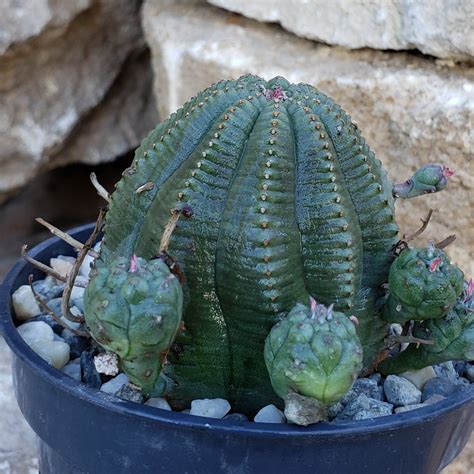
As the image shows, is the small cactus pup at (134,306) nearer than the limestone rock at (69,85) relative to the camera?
Yes

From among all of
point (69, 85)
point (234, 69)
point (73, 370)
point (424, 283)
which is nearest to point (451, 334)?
point (424, 283)

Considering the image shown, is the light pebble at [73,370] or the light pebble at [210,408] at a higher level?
the light pebble at [210,408]

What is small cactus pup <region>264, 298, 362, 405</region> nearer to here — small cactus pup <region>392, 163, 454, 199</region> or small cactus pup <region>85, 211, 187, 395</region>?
small cactus pup <region>85, 211, 187, 395</region>

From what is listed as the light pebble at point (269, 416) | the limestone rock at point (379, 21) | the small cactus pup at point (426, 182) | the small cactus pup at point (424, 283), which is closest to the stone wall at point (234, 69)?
the limestone rock at point (379, 21)

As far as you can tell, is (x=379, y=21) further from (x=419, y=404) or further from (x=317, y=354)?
(x=317, y=354)

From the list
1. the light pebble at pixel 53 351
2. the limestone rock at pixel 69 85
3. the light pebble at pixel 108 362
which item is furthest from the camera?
the limestone rock at pixel 69 85

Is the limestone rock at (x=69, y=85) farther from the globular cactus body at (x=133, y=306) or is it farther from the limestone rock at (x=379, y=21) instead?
the globular cactus body at (x=133, y=306)
